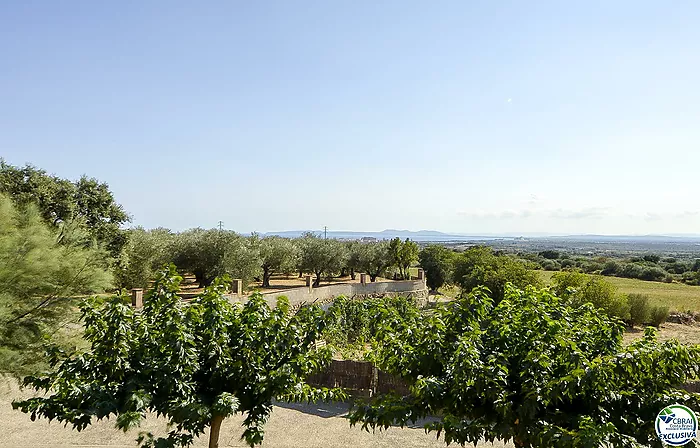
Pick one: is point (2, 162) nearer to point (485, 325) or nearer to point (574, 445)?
point (485, 325)

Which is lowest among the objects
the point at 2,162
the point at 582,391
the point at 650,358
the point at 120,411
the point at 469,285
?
the point at 469,285

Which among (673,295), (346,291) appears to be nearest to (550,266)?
(673,295)

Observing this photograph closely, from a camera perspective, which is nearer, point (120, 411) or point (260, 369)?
point (120, 411)

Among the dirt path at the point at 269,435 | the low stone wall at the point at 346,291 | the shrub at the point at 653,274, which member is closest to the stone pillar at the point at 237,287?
the low stone wall at the point at 346,291

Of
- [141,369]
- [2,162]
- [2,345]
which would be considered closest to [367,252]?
[2,162]

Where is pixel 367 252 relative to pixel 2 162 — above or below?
below

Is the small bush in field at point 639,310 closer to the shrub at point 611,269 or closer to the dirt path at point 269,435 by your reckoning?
the dirt path at point 269,435

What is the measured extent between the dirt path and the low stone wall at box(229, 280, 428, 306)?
34.5 ft

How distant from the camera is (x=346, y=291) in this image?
28.4 meters

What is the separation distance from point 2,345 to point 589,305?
36.9 ft

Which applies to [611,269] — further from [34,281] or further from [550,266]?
[34,281]

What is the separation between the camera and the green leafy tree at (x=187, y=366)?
5.05m

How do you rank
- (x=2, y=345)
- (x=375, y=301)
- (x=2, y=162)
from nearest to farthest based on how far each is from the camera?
1. (x=375, y=301)
2. (x=2, y=345)
3. (x=2, y=162)

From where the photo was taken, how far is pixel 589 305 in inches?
247
